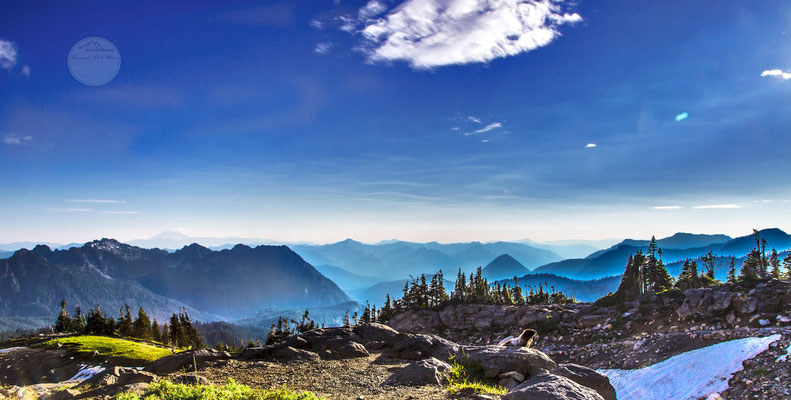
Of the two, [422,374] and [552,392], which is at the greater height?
[552,392]

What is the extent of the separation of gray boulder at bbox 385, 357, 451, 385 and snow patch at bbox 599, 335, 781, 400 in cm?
2690

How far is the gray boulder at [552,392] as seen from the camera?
10.4 metres

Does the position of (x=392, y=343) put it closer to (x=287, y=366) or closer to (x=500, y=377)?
(x=287, y=366)

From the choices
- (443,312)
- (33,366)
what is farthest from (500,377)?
(33,366)

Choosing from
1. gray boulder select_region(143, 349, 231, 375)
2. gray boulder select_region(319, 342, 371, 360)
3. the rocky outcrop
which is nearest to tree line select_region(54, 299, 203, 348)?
the rocky outcrop

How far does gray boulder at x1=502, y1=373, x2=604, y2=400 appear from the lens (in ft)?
34.0

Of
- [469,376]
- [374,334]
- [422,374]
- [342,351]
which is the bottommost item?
[374,334]

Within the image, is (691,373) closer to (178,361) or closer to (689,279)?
(178,361)

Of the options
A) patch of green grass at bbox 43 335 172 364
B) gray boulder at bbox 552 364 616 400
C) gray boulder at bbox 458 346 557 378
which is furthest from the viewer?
patch of green grass at bbox 43 335 172 364

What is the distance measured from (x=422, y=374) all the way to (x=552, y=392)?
6313mm

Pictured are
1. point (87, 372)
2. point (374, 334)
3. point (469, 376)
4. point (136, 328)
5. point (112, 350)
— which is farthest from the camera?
point (136, 328)

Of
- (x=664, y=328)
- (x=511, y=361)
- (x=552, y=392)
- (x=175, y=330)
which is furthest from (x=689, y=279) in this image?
(x=175, y=330)

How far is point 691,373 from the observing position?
109 ft

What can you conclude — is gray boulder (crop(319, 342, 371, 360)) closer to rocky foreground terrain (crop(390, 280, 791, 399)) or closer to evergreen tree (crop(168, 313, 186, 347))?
rocky foreground terrain (crop(390, 280, 791, 399))
